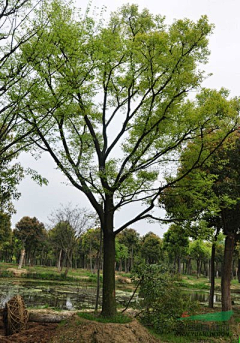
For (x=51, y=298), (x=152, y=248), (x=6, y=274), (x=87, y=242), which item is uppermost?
(x=87, y=242)

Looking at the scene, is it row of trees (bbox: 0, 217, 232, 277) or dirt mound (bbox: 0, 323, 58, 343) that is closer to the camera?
dirt mound (bbox: 0, 323, 58, 343)

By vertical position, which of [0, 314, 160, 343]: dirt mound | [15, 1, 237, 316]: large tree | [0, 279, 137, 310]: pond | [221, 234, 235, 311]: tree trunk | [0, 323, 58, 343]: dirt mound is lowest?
[0, 279, 137, 310]: pond

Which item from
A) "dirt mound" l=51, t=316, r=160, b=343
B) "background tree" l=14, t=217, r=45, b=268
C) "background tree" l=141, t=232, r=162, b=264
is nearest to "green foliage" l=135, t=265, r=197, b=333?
"dirt mound" l=51, t=316, r=160, b=343

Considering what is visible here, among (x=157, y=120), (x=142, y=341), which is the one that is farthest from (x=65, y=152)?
(x=142, y=341)

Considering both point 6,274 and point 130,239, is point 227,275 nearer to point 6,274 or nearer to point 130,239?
point 6,274

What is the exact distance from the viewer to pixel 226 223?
1297cm

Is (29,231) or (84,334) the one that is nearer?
(84,334)

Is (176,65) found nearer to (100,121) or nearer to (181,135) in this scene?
(181,135)

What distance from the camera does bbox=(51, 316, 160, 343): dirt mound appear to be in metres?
6.86

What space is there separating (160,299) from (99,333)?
3.20 m

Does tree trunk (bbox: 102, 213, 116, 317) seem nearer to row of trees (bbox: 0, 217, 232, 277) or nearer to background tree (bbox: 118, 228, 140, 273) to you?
row of trees (bbox: 0, 217, 232, 277)

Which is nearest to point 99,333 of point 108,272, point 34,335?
point 34,335

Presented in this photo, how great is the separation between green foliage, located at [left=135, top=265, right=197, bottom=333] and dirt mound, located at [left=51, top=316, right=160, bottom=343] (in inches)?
58.3

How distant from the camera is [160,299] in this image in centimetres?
952
